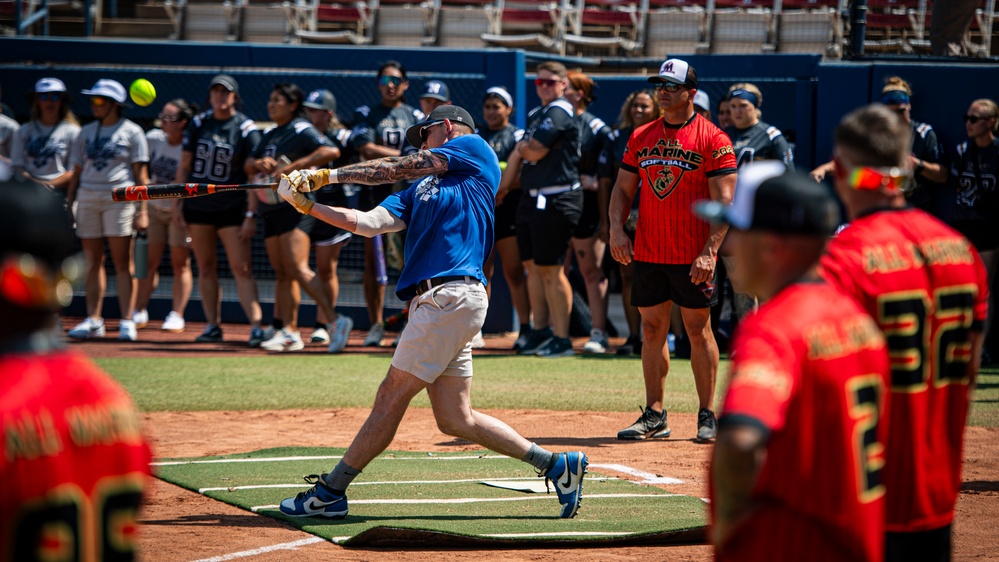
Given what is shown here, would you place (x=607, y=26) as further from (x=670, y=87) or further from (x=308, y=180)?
(x=308, y=180)

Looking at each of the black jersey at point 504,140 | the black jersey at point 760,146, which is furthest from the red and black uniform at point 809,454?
the black jersey at point 504,140

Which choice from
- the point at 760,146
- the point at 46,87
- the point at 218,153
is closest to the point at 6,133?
the point at 46,87

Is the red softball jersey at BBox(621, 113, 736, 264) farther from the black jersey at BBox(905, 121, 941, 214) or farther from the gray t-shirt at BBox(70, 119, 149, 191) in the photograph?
the gray t-shirt at BBox(70, 119, 149, 191)

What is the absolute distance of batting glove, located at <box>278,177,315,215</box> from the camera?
580 cm

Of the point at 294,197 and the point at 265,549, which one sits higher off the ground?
the point at 294,197

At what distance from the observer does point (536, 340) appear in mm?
11656

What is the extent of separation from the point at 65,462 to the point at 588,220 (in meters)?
9.51

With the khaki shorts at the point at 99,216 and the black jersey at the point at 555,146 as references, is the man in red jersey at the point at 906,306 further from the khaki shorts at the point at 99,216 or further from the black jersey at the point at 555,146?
the khaki shorts at the point at 99,216

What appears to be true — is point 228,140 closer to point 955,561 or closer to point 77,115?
point 77,115

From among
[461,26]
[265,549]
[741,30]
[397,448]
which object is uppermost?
[461,26]

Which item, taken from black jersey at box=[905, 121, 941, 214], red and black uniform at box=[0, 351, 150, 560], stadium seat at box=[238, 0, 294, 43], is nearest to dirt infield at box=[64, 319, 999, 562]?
red and black uniform at box=[0, 351, 150, 560]

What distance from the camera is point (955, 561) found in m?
5.16

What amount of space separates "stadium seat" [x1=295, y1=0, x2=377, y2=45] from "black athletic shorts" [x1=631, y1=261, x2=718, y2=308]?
1173 cm

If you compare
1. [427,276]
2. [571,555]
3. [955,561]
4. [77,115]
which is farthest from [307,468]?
[77,115]
